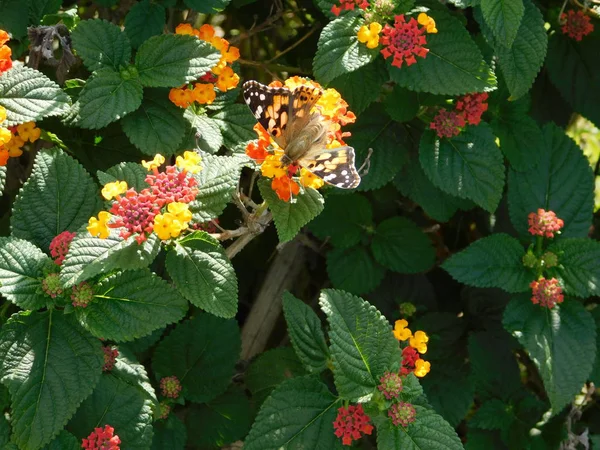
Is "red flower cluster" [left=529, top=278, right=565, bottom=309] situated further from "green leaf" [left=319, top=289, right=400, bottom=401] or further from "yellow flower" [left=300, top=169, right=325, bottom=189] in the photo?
"yellow flower" [left=300, top=169, right=325, bottom=189]

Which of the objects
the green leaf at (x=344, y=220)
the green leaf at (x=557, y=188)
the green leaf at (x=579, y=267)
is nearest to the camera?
the green leaf at (x=579, y=267)

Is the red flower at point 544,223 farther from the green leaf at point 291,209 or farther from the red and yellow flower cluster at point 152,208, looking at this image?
the red and yellow flower cluster at point 152,208

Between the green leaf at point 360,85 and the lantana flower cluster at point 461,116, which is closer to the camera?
the green leaf at point 360,85

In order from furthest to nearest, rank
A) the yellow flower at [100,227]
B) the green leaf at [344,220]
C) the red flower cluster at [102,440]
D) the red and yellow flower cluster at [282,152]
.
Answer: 1. the green leaf at [344,220]
2. the red flower cluster at [102,440]
3. the red and yellow flower cluster at [282,152]
4. the yellow flower at [100,227]

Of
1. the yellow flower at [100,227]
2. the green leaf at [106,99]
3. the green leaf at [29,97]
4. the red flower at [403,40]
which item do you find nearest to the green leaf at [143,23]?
the green leaf at [106,99]

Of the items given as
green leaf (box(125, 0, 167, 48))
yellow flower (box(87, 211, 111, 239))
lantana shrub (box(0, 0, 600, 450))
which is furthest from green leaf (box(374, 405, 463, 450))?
green leaf (box(125, 0, 167, 48))

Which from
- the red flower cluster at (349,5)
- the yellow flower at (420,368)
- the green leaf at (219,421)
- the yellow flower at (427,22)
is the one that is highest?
the red flower cluster at (349,5)

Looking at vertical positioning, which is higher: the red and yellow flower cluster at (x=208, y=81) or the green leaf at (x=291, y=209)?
the red and yellow flower cluster at (x=208, y=81)

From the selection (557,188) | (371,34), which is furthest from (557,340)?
(371,34)
